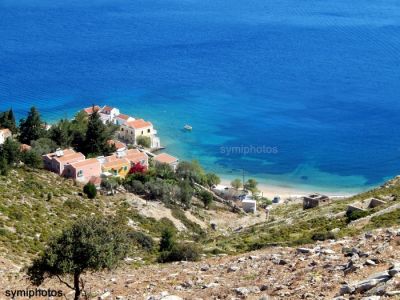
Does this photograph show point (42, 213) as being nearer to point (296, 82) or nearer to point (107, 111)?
point (107, 111)

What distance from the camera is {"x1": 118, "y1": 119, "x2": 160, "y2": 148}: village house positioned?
66.6m

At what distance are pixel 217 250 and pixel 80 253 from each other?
960 cm

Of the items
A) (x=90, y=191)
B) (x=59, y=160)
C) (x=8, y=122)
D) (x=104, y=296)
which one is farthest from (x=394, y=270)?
(x=8, y=122)

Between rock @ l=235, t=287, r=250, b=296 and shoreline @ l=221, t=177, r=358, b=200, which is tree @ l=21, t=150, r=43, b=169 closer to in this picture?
shoreline @ l=221, t=177, r=358, b=200

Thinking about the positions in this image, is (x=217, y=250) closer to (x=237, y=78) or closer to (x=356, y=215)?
(x=356, y=215)

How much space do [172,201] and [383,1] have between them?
134 metres

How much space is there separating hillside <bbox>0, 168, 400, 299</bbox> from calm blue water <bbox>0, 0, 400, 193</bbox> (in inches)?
1034

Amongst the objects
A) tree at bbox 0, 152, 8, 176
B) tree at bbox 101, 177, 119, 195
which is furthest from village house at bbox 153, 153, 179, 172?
tree at bbox 0, 152, 8, 176

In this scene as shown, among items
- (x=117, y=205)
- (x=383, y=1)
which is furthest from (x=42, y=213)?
(x=383, y=1)

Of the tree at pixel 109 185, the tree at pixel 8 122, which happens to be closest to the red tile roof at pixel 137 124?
the tree at pixel 8 122

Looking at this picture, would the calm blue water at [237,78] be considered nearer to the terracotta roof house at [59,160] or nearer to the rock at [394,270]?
the terracotta roof house at [59,160]

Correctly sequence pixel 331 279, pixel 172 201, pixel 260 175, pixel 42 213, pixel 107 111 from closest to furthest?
1. pixel 331 279
2. pixel 42 213
3. pixel 172 201
4. pixel 260 175
5. pixel 107 111

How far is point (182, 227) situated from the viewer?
133ft

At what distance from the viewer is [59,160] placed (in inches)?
1871
